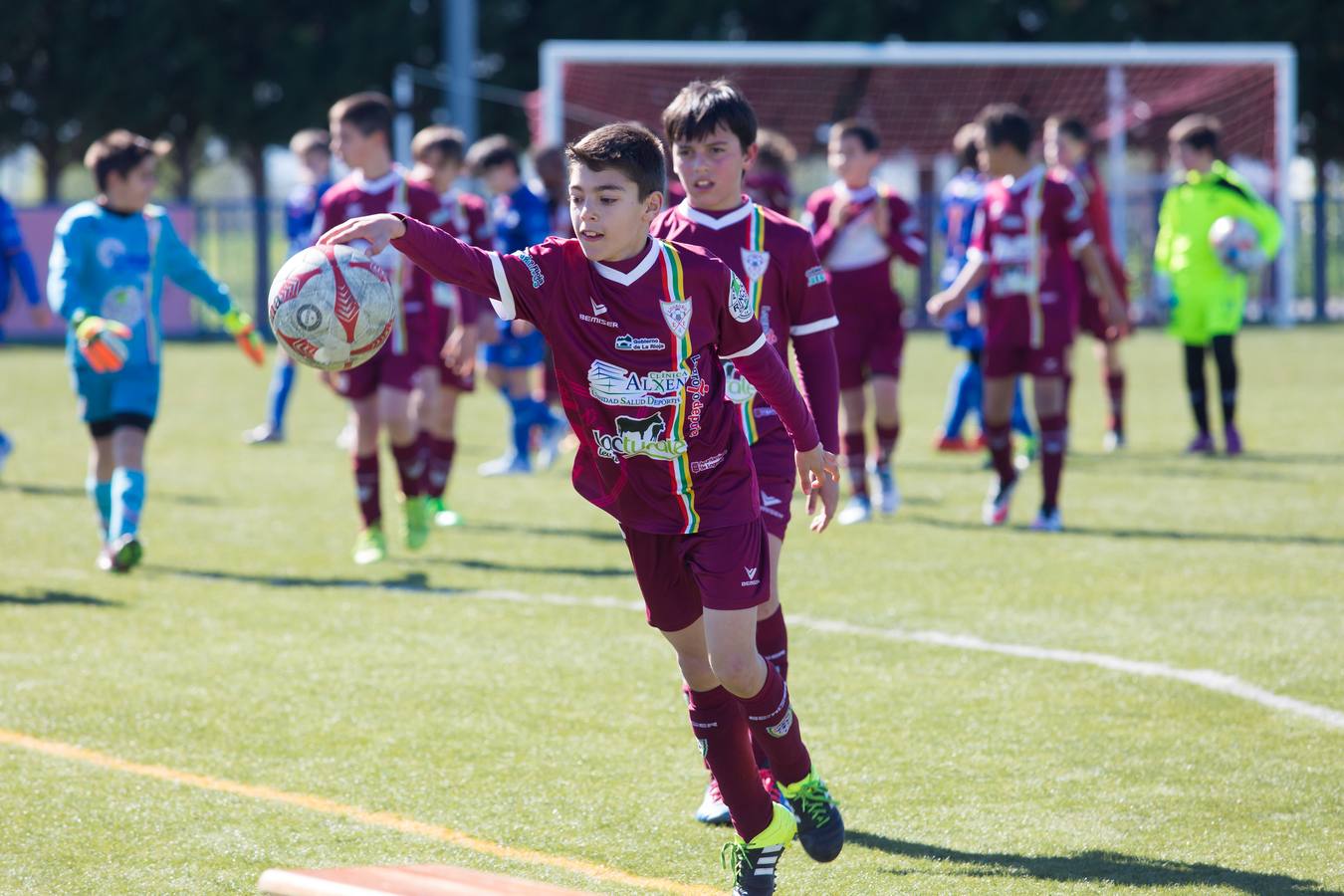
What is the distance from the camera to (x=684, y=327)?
13.0 feet

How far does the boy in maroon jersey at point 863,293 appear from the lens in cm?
962

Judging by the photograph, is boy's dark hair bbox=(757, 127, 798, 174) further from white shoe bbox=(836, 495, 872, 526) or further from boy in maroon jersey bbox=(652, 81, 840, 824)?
boy in maroon jersey bbox=(652, 81, 840, 824)

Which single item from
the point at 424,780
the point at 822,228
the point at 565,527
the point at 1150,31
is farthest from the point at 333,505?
the point at 1150,31

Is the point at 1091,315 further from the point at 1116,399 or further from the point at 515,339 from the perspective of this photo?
the point at 515,339

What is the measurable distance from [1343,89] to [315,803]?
97.9ft

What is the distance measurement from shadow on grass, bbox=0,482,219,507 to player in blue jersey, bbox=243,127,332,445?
133 centimetres

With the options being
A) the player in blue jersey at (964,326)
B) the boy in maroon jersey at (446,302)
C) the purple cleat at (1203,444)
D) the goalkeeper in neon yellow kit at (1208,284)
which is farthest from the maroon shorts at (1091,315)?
the boy in maroon jersey at (446,302)

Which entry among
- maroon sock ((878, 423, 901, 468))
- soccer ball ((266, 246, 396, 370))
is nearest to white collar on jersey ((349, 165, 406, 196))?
maroon sock ((878, 423, 901, 468))

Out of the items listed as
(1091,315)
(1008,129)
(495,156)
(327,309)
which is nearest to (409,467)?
(495,156)

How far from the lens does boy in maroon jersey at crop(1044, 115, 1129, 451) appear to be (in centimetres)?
1051

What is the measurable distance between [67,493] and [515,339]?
307 cm

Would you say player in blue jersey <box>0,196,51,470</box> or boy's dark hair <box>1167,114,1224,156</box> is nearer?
player in blue jersey <box>0,196,51,470</box>

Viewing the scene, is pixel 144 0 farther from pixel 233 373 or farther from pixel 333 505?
pixel 333 505

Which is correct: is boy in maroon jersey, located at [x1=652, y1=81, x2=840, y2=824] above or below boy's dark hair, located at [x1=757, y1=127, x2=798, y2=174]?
below
